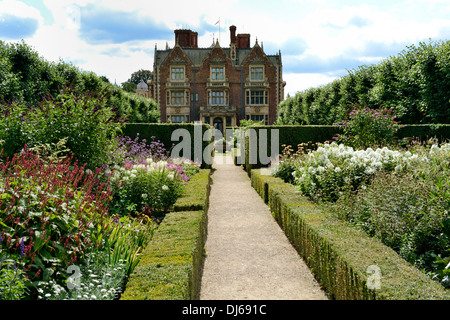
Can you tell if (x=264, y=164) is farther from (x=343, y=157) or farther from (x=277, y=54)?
(x=277, y=54)

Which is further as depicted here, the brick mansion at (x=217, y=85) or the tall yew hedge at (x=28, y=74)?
the brick mansion at (x=217, y=85)

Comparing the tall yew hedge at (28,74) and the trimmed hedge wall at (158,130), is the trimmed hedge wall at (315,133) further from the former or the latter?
the tall yew hedge at (28,74)

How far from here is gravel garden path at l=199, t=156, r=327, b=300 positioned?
14.7 ft

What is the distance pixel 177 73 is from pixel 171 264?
119 ft

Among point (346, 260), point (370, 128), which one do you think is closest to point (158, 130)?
point (370, 128)

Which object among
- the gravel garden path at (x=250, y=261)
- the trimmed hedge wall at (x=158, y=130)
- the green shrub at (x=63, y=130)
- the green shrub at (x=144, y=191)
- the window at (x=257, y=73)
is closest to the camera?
the gravel garden path at (x=250, y=261)

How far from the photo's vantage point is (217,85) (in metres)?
38.1

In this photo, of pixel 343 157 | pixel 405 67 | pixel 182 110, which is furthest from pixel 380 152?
pixel 182 110

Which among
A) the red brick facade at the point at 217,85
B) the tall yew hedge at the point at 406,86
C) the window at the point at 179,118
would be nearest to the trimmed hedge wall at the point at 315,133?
the tall yew hedge at the point at 406,86

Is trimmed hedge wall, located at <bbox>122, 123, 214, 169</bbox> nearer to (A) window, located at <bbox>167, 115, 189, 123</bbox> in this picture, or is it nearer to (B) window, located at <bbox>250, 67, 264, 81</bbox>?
(A) window, located at <bbox>167, 115, 189, 123</bbox>

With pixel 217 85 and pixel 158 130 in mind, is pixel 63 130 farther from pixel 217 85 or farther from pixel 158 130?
pixel 217 85

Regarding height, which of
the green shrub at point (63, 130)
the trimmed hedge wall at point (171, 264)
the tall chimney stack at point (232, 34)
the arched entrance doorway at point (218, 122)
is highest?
the tall chimney stack at point (232, 34)

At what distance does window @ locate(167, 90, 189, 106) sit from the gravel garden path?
99.6ft

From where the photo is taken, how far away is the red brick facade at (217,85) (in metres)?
38.3
